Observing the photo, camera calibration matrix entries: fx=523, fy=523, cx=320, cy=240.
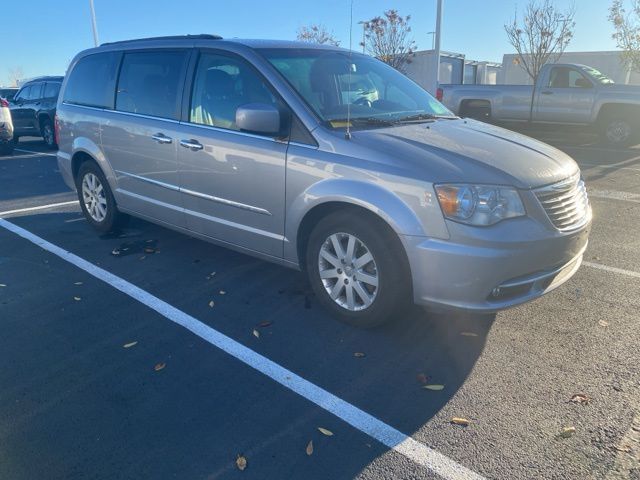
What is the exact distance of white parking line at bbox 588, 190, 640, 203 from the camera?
23.9 feet

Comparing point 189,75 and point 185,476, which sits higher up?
point 189,75

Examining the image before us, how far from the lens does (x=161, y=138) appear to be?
15.4 feet

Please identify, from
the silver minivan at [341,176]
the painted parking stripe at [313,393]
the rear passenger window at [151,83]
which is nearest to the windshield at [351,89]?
the silver minivan at [341,176]

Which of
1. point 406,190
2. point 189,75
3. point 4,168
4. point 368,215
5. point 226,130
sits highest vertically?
point 189,75

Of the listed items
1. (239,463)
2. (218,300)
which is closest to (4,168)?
(218,300)

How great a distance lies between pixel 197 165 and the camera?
4.41 m

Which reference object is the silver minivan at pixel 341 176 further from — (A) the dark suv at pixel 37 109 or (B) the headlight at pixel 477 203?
(A) the dark suv at pixel 37 109

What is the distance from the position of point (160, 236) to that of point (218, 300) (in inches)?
80.4

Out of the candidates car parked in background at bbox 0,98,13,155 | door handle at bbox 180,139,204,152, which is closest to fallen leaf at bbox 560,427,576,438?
door handle at bbox 180,139,204,152

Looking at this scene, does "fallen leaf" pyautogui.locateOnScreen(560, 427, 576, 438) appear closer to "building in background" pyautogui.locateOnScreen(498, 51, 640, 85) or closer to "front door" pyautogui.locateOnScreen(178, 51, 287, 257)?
"front door" pyautogui.locateOnScreen(178, 51, 287, 257)

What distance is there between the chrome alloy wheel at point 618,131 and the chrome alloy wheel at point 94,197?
37.9ft

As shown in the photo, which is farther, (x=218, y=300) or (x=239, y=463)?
(x=218, y=300)

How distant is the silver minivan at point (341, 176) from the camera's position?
311cm

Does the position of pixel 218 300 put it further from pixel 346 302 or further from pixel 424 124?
pixel 424 124
